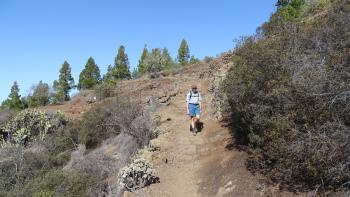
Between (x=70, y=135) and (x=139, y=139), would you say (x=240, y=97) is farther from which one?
(x=70, y=135)

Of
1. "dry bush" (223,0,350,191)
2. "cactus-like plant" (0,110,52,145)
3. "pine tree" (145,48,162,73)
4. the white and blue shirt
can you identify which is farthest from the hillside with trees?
"pine tree" (145,48,162,73)

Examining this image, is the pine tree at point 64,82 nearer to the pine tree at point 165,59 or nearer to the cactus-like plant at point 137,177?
the pine tree at point 165,59

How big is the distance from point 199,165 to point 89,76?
52437mm

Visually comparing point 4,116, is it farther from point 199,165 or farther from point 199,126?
point 199,165

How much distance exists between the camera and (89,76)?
62781 millimetres

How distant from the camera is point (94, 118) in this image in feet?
71.7

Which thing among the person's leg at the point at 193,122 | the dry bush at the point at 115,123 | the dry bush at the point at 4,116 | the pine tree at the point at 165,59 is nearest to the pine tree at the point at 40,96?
the pine tree at the point at 165,59

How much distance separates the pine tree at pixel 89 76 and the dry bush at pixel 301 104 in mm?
52756

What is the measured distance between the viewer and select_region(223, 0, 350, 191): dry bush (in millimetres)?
7586

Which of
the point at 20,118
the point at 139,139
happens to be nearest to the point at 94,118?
the point at 139,139

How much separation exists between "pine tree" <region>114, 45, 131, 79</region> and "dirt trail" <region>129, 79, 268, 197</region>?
157 feet

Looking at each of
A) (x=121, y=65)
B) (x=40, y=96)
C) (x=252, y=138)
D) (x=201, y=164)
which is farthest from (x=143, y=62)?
(x=252, y=138)

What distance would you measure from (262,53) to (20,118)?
22742 mm

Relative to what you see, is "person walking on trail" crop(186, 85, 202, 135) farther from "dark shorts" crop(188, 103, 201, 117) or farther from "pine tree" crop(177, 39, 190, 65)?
"pine tree" crop(177, 39, 190, 65)
